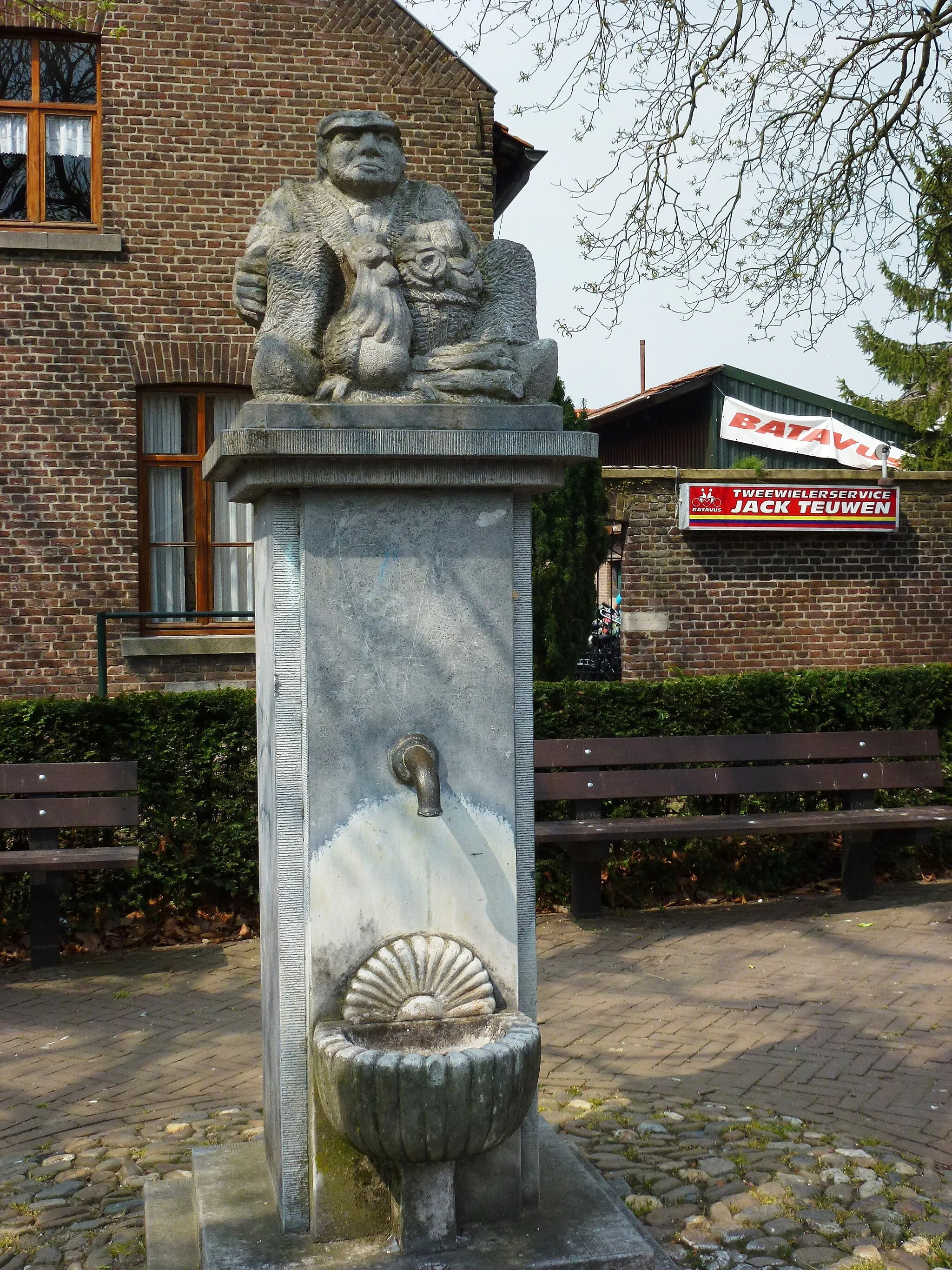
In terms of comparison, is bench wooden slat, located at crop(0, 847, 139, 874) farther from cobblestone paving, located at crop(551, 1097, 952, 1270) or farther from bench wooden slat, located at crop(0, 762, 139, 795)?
cobblestone paving, located at crop(551, 1097, 952, 1270)

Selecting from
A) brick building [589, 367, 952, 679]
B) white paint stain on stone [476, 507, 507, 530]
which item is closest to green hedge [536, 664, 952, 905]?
brick building [589, 367, 952, 679]

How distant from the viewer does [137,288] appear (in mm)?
11484

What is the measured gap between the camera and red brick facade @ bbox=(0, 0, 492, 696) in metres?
11.3

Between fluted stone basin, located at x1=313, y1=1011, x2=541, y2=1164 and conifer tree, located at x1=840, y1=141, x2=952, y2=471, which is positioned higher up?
conifer tree, located at x1=840, y1=141, x2=952, y2=471

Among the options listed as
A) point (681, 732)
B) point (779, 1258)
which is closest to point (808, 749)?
point (681, 732)

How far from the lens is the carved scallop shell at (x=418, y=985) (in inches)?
132

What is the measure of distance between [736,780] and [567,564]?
4.68 m

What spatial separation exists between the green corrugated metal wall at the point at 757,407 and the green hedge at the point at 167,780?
721 inches

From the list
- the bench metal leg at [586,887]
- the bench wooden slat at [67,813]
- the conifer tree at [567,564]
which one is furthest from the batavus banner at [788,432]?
the bench wooden slat at [67,813]

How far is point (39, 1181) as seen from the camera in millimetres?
4215

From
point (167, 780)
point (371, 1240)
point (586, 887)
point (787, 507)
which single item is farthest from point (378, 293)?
point (787, 507)

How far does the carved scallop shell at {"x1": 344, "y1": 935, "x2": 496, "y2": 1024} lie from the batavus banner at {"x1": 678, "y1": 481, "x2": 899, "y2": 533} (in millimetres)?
10122

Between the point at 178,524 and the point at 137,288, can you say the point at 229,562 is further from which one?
the point at 137,288

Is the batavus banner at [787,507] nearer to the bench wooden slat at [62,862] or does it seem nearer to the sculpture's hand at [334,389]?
the bench wooden slat at [62,862]
